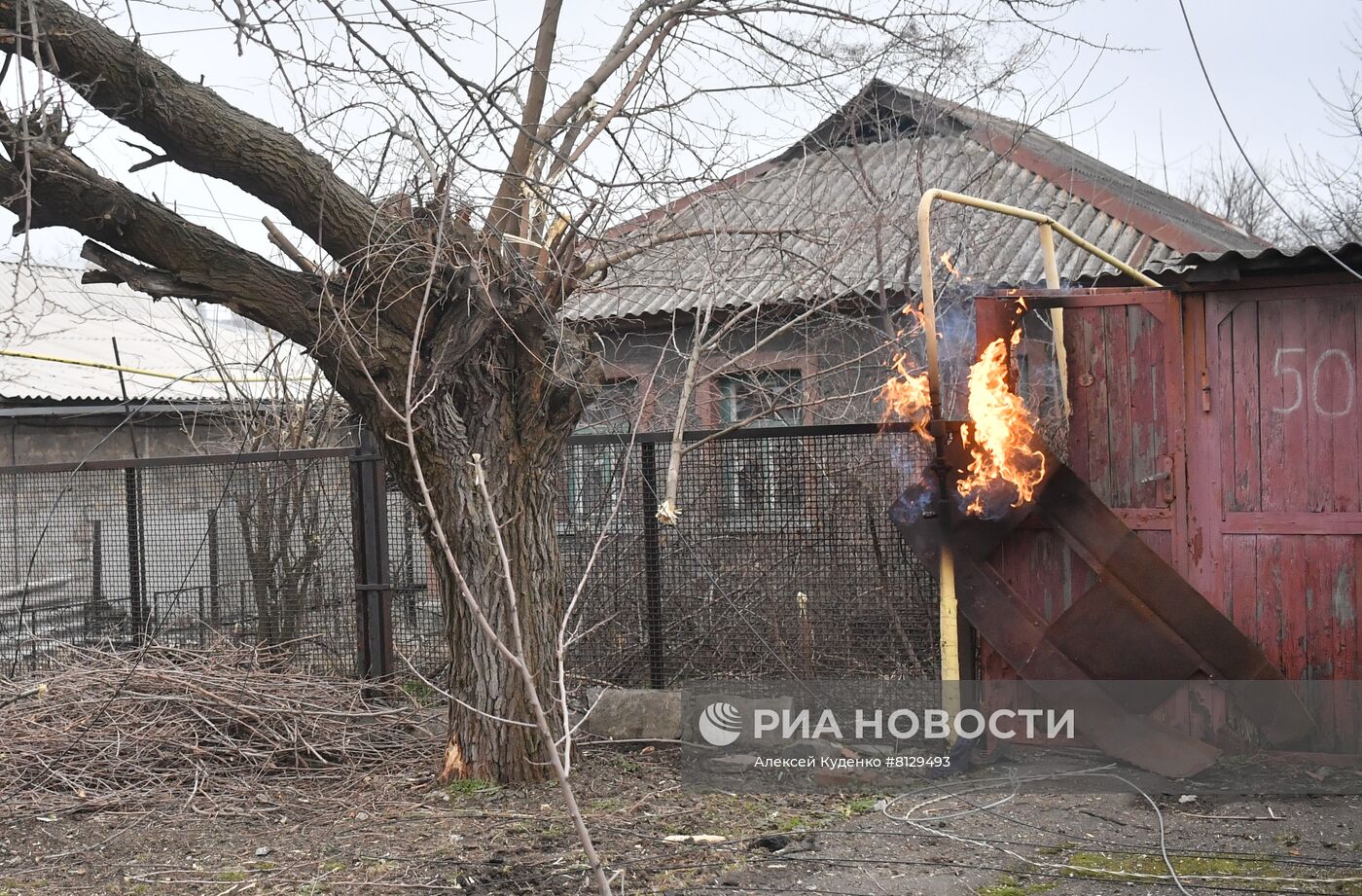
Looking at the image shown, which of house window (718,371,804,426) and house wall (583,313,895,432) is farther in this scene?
house wall (583,313,895,432)

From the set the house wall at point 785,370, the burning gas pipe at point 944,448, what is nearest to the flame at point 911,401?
the burning gas pipe at point 944,448

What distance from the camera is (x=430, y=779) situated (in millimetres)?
6711

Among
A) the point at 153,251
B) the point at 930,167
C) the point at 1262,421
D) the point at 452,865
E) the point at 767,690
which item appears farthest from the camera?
the point at 930,167

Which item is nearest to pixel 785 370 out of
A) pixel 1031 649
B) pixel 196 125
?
pixel 1031 649

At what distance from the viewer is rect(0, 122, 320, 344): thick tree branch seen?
5727mm

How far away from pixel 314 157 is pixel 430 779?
3489 mm

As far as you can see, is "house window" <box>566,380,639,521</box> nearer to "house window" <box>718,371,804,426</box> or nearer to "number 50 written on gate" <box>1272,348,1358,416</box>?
"house window" <box>718,371,804,426</box>

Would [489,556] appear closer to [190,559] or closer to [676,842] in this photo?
[676,842]

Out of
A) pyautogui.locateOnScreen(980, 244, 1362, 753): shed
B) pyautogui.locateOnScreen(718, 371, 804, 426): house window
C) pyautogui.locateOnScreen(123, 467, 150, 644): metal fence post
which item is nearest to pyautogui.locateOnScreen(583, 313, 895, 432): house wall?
pyautogui.locateOnScreen(718, 371, 804, 426): house window

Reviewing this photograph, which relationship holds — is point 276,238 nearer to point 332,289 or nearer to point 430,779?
point 332,289

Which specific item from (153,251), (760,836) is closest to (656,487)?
(760,836)

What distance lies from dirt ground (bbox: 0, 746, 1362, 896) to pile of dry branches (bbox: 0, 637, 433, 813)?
26 centimetres

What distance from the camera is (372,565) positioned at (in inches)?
331

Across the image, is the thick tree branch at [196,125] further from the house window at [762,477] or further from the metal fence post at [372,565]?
the house window at [762,477]
